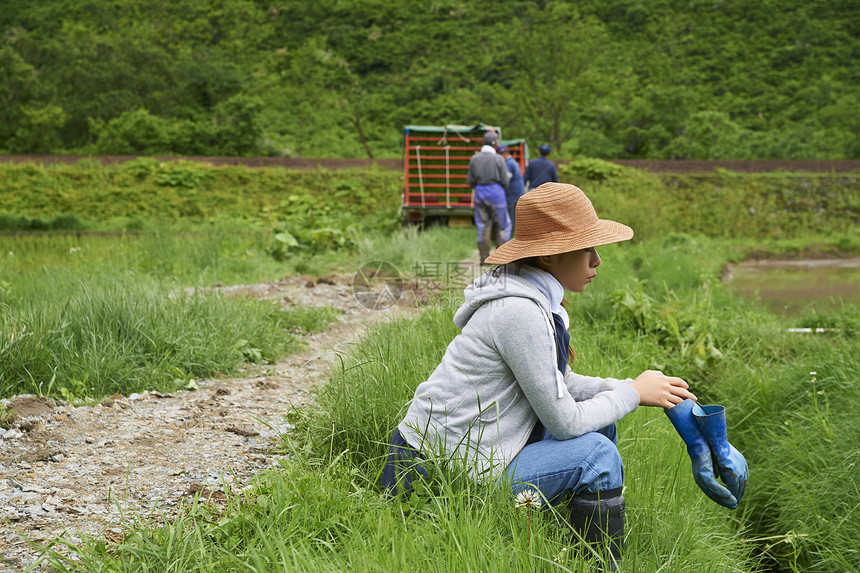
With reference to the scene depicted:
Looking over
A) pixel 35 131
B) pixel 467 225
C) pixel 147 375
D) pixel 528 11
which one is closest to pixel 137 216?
pixel 467 225

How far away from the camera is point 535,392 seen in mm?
2152

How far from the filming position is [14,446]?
316cm

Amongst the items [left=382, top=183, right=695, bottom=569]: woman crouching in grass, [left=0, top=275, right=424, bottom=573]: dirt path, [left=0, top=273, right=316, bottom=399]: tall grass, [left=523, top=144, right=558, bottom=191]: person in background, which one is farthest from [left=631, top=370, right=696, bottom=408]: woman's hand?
[left=523, top=144, right=558, bottom=191]: person in background

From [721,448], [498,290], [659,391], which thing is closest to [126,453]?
[498,290]

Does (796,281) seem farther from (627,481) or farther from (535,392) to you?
(535,392)

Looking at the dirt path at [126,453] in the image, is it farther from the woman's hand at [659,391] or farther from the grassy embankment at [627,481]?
the woman's hand at [659,391]

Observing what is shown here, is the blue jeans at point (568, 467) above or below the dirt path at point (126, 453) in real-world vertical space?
above

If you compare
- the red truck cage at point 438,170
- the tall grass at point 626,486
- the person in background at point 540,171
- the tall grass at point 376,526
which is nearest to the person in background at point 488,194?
the person in background at point 540,171

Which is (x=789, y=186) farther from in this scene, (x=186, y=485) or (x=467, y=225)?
(x=186, y=485)

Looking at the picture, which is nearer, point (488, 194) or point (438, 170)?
point (488, 194)

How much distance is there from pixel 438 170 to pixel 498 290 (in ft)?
38.2

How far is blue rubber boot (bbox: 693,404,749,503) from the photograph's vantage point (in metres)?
2.24

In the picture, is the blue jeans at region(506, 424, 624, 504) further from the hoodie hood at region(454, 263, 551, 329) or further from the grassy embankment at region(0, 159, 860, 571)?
the hoodie hood at region(454, 263, 551, 329)
